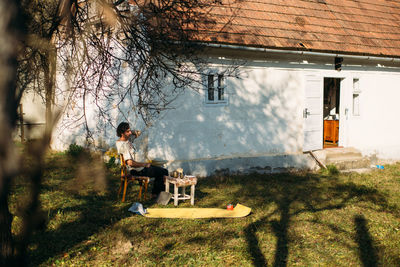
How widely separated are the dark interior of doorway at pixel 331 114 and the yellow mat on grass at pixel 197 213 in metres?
7.58

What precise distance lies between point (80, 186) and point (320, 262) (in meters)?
5.78

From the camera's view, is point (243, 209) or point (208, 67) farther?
point (208, 67)

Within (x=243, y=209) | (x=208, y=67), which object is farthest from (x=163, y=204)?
(x=208, y=67)

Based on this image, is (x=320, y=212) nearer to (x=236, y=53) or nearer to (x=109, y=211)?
(x=109, y=211)

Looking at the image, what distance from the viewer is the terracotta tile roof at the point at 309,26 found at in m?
9.96

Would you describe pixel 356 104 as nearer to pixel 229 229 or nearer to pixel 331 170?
pixel 331 170

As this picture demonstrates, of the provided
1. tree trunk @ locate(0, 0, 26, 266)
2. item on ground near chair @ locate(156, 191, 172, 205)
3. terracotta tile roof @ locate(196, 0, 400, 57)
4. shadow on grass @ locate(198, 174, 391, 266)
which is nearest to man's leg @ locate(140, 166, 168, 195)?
item on ground near chair @ locate(156, 191, 172, 205)

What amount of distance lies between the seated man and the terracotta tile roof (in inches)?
133

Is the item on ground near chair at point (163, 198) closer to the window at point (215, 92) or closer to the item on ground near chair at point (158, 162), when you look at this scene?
the item on ground near chair at point (158, 162)

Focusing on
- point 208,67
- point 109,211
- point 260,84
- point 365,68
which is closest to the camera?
point 109,211

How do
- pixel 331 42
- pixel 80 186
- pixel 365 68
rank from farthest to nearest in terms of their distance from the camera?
pixel 365 68 < pixel 331 42 < pixel 80 186

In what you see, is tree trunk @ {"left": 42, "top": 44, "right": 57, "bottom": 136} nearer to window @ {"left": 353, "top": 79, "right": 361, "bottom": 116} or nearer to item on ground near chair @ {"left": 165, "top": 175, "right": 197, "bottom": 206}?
item on ground near chair @ {"left": 165, "top": 175, "right": 197, "bottom": 206}

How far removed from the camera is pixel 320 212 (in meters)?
6.54

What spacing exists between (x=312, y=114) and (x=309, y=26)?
2.91 meters
